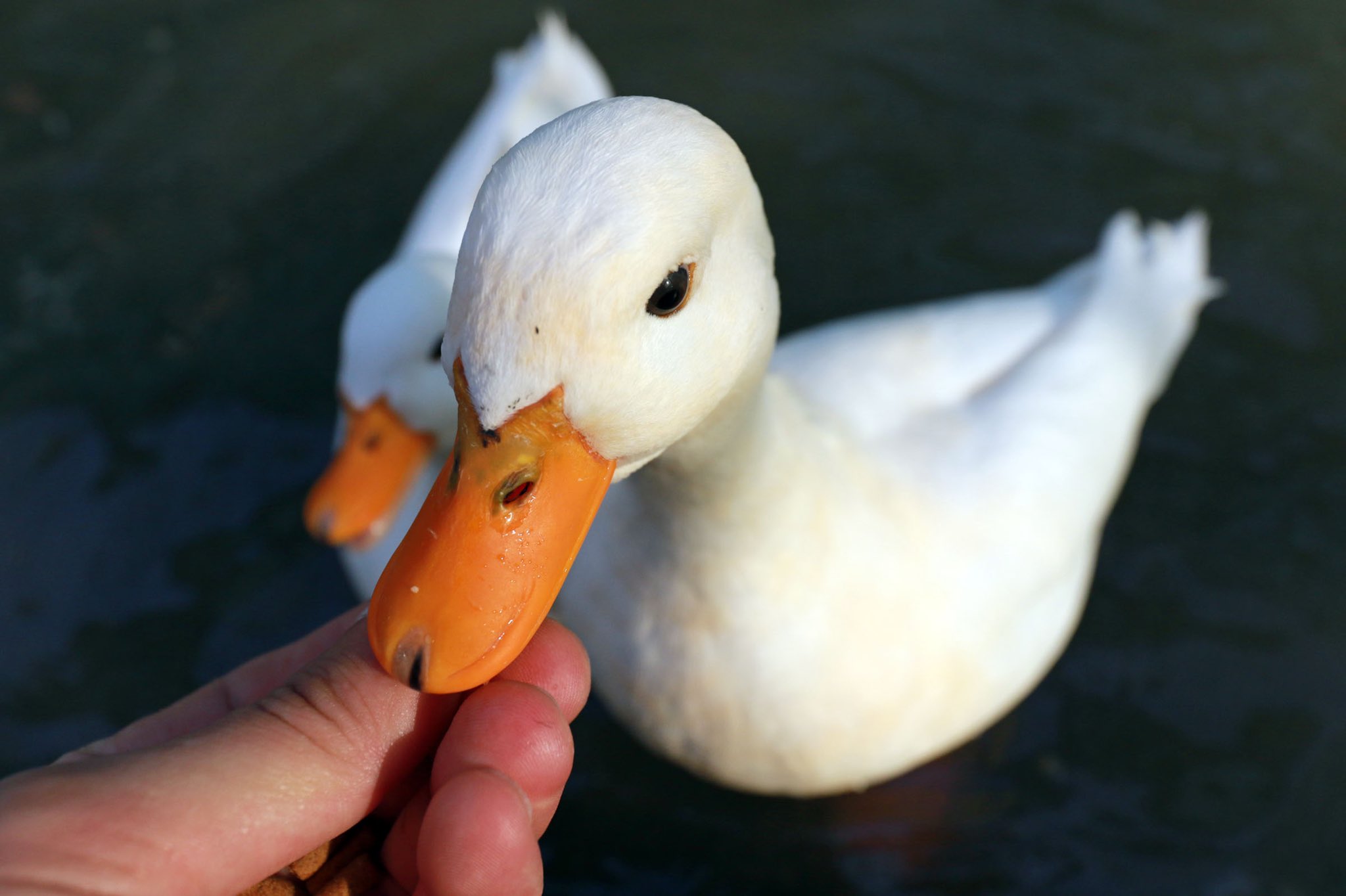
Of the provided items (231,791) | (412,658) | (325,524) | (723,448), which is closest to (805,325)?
(325,524)

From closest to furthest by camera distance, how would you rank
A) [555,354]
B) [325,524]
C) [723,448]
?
[555,354]
[723,448]
[325,524]

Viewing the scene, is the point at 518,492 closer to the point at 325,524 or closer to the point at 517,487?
the point at 517,487

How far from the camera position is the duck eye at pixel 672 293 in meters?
1.59

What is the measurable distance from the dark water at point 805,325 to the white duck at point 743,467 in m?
0.47

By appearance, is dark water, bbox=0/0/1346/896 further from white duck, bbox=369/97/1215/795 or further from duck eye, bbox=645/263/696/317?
duck eye, bbox=645/263/696/317

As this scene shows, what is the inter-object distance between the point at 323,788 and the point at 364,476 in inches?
63.8

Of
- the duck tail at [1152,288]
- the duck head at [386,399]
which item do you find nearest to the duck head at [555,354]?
the duck head at [386,399]

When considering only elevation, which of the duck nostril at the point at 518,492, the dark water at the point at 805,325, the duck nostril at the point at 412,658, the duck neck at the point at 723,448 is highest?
the duck nostril at the point at 518,492

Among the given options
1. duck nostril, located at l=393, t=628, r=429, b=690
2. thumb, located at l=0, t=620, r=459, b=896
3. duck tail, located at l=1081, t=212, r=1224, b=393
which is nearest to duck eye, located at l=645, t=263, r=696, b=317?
duck nostril, located at l=393, t=628, r=429, b=690

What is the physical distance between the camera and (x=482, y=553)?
63.1 inches

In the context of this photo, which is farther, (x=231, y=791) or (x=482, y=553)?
(x=482, y=553)

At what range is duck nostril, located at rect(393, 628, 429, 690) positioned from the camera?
1542 millimetres

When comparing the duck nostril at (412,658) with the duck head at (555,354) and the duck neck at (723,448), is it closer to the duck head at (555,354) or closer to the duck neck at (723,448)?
the duck head at (555,354)

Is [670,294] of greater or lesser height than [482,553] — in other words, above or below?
above
